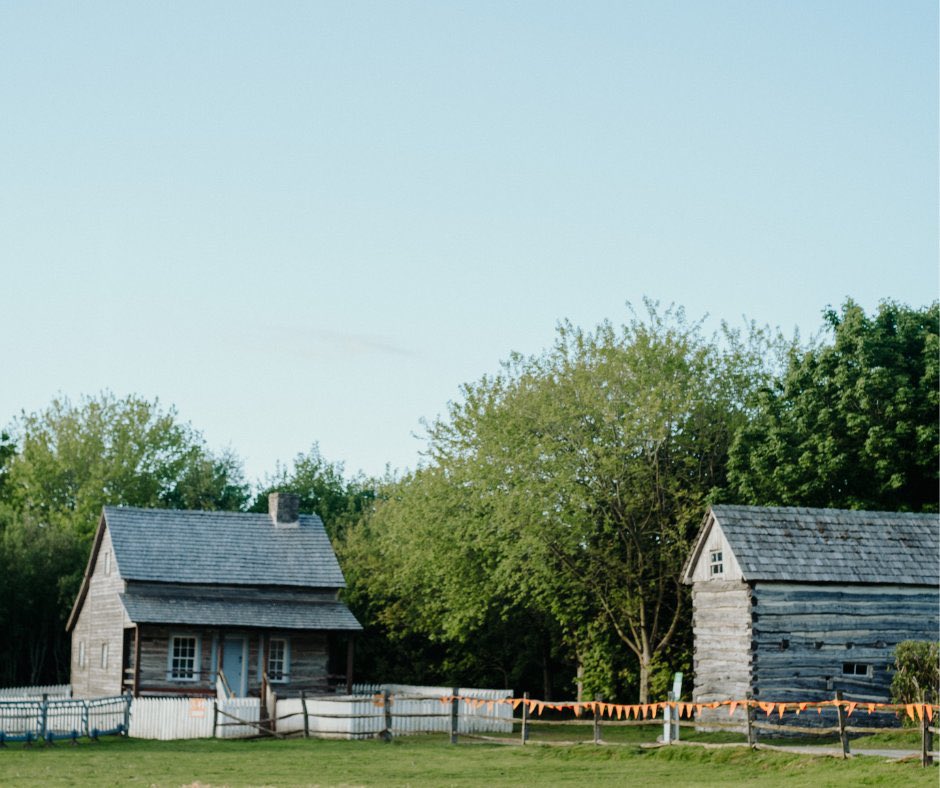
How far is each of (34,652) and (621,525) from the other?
2963 centimetres

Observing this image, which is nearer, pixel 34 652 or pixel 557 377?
pixel 557 377

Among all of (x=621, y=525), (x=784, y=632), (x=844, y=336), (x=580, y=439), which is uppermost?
(x=844, y=336)

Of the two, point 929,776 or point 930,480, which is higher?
point 930,480

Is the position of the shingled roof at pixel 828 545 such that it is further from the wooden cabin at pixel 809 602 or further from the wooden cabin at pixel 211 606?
the wooden cabin at pixel 211 606

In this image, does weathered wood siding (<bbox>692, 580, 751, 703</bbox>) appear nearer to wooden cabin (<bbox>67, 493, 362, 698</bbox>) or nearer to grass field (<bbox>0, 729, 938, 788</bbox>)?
grass field (<bbox>0, 729, 938, 788</bbox>)

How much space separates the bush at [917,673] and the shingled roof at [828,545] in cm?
212

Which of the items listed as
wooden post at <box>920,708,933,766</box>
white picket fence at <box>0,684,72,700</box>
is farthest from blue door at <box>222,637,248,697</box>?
wooden post at <box>920,708,933,766</box>

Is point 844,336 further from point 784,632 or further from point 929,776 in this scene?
point 929,776

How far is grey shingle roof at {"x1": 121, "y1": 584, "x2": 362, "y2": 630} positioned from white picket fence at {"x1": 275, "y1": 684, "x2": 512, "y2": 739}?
6634 millimetres

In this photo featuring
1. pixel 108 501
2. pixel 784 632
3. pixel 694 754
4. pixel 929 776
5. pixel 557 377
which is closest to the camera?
pixel 929 776

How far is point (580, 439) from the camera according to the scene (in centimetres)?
4025

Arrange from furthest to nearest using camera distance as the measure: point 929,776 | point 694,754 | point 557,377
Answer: point 557,377 → point 694,754 → point 929,776

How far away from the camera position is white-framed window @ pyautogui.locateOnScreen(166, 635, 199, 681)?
41531 millimetres

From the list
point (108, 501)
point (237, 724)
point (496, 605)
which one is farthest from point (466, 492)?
point (108, 501)
